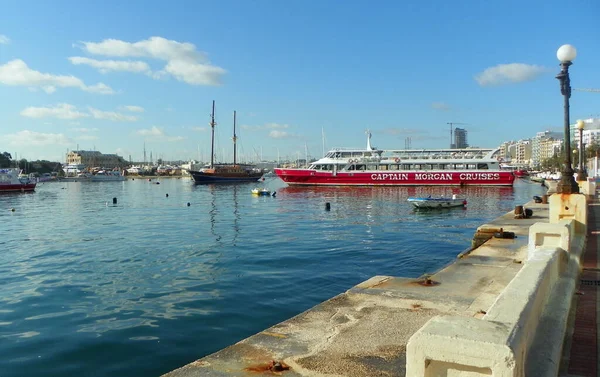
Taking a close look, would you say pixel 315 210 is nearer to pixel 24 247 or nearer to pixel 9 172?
pixel 24 247

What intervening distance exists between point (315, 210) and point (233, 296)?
27.1 m

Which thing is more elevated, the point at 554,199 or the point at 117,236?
the point at 554,199

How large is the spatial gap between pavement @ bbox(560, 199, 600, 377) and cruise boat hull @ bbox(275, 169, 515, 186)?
6998cm

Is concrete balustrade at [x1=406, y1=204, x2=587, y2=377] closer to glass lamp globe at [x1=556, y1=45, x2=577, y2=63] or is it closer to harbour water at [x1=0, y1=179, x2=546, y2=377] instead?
harbour water at [x1=0, y1=179, x2=546, y2=377]

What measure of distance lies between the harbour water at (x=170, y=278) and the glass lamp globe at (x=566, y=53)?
274 inches

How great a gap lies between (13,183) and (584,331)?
280 feet

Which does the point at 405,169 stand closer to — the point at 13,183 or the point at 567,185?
the point at 13,183

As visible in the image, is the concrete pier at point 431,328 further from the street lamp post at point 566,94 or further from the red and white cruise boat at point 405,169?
the red and white cruise boat at point 405,169

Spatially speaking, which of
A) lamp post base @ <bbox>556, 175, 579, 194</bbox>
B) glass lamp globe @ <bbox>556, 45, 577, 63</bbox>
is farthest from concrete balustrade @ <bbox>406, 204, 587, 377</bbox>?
glass lamp globe @ <bbox>556, 45, 577, 63</bbox>

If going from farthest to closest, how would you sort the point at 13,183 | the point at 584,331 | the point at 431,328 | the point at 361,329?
the point at 13,183, the point at 361,329, the point at 584,331, the point at 431,328

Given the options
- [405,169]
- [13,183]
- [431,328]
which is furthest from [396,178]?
[431,328]

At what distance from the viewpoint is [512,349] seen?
293 cm

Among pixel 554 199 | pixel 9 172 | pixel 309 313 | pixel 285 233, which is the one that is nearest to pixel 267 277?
pixel 309 313

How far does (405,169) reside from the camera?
80875 millimetres
